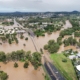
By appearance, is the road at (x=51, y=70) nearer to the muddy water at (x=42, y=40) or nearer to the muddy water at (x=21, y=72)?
the muddy water at (x=21, y=72)

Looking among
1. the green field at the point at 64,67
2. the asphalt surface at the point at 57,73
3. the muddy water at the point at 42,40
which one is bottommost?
the asphalt surface at the point at 57,73

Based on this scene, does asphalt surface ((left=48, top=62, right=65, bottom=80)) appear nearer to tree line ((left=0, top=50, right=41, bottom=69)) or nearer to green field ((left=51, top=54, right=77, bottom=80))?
green field ((left=51, top=54, right=77, bottom=80))

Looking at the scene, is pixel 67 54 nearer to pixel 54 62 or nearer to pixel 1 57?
pixel 54 62

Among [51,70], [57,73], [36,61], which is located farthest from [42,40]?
[57,73]

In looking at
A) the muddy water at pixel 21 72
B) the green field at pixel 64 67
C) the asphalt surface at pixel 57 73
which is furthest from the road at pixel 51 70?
the muddy water at pixel 21 72

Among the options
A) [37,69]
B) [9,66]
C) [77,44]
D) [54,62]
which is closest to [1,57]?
[9,66]

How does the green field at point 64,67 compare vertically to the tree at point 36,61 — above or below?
below
